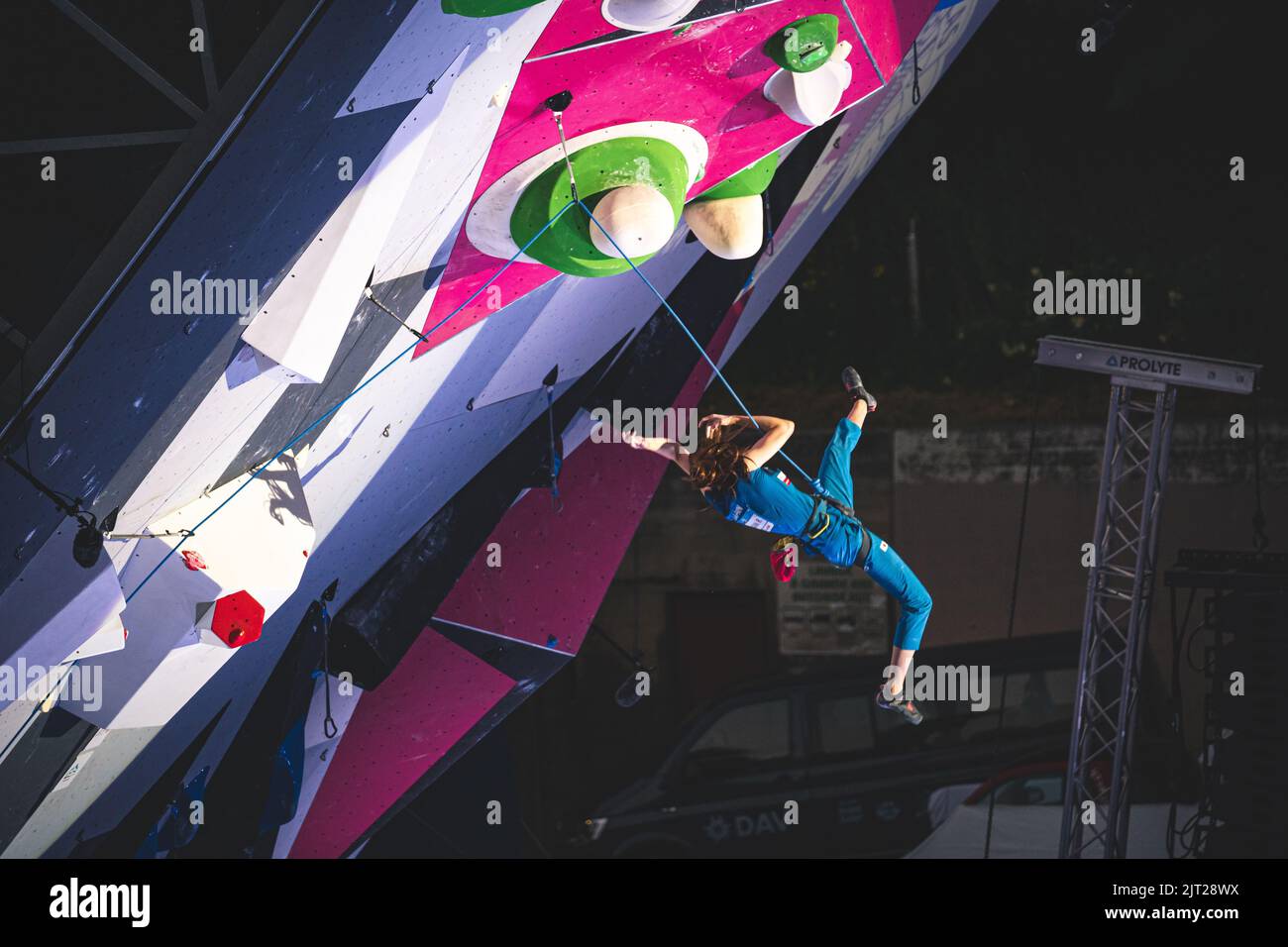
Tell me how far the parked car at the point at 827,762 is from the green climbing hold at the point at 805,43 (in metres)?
3.38

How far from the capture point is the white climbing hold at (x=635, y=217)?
346 cm

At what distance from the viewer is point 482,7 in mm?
2855

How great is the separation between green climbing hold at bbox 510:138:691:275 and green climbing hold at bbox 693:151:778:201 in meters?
0.29

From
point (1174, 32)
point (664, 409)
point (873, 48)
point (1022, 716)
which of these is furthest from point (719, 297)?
point (1174, 32)

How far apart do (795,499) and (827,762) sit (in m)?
2.50

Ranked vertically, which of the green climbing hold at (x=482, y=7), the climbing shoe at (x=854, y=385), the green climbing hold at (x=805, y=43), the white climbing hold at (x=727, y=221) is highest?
the green climbing hold at (x=805, y=43)

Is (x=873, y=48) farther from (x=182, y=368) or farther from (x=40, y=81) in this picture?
(x=40, y=81)

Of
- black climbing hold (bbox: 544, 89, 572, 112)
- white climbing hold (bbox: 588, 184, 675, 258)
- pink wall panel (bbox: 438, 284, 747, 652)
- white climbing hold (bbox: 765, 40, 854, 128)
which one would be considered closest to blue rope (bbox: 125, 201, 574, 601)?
white climbing hold (bbox: 588, 184, 675, 258)

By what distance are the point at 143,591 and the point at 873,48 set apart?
2662 millimetres

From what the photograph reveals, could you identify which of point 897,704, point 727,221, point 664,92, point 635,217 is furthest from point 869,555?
point 664,92

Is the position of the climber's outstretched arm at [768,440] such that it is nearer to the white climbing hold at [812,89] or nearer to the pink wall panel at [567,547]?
the white climbing hold at [812,89]

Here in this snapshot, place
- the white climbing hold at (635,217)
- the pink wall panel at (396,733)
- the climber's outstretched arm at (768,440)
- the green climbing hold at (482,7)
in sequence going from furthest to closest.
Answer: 1. the pink wall panel at (396,733)
2. the climber's outstretched arm at (768,440)
3. the white climbing hold at (635,217)
4. the green climbing hold at (482,7)

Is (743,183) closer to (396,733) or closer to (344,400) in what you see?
(344,400)
